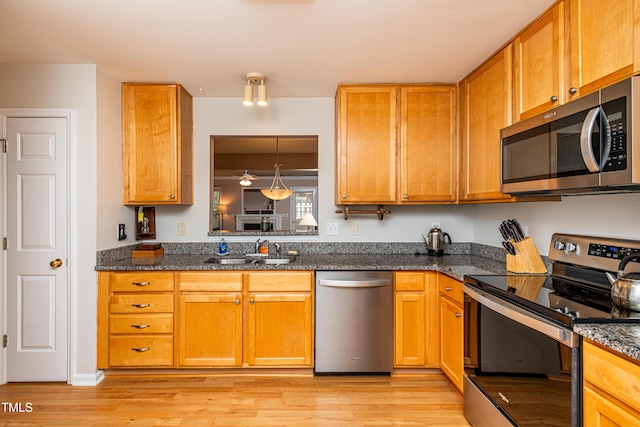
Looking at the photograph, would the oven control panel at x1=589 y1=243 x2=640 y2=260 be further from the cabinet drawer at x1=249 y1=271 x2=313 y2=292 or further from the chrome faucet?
the chrome faucet

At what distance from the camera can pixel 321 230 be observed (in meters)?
3.29

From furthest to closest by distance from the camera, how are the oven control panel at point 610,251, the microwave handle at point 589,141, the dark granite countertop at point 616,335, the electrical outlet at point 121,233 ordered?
the electrical outlet at point 121,233 → the oven control panel at point 610,251 → the microwave handle at point 589,141 → the dark granite countertop at point 616,335

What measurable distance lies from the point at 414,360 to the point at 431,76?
2.13 meters

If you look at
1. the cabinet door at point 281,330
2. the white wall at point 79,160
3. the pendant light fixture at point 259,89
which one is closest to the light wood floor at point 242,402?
the cabinet door at point 281,330

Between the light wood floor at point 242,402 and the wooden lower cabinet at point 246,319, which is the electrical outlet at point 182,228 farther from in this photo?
the light wood floor at point 242,402

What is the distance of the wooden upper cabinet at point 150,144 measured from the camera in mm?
2930

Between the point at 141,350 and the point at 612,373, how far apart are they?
2682mm

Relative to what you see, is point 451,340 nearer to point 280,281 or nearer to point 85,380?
point 280,281

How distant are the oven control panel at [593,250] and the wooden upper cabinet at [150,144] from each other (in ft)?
8.72

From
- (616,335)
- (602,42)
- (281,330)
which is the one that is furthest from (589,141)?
(281,330)

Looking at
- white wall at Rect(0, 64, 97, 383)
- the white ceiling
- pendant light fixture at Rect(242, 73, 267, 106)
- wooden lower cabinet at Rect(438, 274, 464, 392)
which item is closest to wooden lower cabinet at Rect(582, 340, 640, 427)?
wooden lower cabinet at Rect(438, 274, 464, 392)

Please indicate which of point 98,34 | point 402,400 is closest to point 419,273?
point 402,400

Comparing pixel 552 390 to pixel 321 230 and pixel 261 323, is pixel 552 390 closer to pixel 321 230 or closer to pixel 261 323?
pixel 261 323

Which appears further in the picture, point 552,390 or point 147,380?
point 147,380
